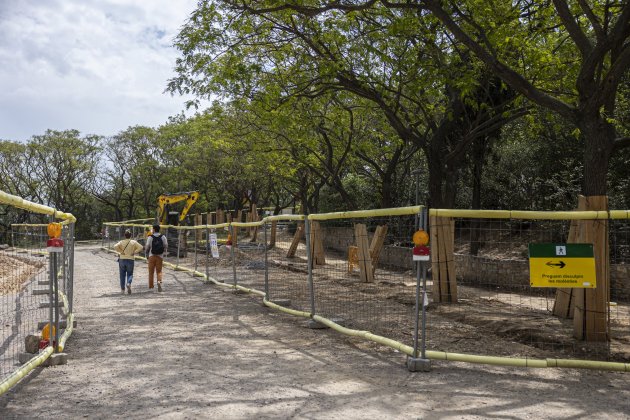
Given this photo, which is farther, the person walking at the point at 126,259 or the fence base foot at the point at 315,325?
the person walking at the point at 126,259

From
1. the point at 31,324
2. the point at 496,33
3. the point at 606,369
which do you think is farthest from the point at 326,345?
the point at 496,33

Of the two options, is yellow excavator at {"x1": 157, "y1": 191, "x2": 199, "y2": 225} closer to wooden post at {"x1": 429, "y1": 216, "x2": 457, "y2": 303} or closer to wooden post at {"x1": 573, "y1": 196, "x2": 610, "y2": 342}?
wooden post at {"x1": 429, "y1": 216, "x2": 457, "y2": 303}

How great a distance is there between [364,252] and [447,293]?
3.36m

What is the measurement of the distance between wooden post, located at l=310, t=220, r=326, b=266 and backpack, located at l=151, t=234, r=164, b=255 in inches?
198

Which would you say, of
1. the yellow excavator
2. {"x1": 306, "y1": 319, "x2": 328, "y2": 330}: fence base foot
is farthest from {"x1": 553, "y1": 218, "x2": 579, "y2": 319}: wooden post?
the yellow excavator

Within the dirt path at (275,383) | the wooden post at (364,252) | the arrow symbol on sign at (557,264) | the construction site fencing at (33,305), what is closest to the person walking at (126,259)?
the construction site fencing at (33,305)

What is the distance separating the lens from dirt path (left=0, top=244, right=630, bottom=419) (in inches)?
184

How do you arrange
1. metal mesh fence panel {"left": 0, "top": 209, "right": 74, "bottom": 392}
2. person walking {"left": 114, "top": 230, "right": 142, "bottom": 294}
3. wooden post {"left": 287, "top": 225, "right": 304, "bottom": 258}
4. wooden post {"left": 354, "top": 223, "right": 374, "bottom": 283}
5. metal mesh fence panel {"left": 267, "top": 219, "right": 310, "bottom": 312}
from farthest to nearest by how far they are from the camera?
wooden post {"left": 287, "top": 225, "right": 304, "bottom": 258} < person walking {"left": 114, "top": 230, "right": 142, "bottom": 294} < wooden post {"left": 354, "top": 223, "right": 374, "bottom": 283} < metal mesh fence panel {"left": 267, "top": 219, "right": 310, "bottom": 312} < metal mesh fence panel {"left": 0, "top": 209, "right": 74, "bottom": 392}

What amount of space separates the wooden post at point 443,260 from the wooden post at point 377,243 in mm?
3861

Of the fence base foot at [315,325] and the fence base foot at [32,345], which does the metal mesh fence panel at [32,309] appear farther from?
the fence base foot at [315,325]

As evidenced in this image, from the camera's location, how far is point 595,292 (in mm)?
7016

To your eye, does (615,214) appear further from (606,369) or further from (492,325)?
(492,325)

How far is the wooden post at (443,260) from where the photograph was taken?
10.5 m

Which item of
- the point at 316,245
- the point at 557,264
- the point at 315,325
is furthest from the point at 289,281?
the point at 557,264
